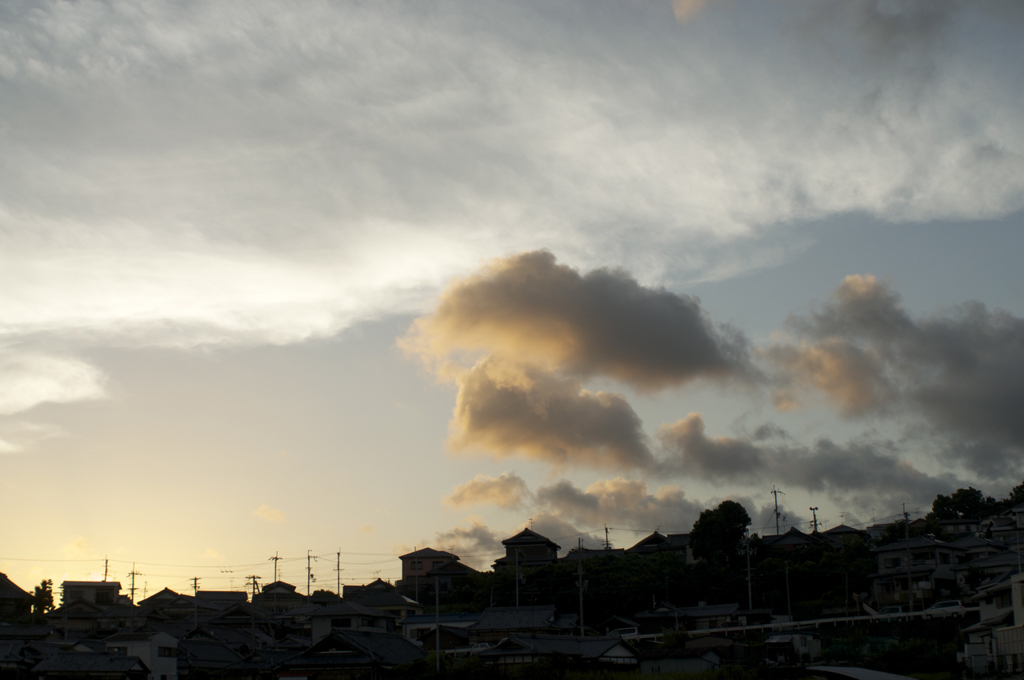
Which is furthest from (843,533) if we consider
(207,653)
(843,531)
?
(207,653)

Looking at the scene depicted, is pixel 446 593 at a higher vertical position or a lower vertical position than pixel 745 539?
lower

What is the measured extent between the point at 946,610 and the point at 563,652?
2423cm

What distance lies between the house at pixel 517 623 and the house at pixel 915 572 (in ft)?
77.0

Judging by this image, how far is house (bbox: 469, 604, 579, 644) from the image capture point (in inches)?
2286

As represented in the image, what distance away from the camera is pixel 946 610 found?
2007 inches

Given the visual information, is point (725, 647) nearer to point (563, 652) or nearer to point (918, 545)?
point (563, 652)

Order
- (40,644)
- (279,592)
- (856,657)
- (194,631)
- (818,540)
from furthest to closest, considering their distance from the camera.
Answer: (279,592) → (818,540) → (194,631) → (40,644) → (856,657)

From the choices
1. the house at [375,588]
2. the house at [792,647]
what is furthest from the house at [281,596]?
the house at [792,647]

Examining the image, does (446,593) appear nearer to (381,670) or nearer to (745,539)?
(745,539)

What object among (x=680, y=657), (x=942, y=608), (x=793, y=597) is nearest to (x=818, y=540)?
(x=793, y=597)

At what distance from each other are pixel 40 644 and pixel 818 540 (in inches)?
2578

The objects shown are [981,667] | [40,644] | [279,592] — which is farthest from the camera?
[279,592]

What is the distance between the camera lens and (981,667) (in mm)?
33469

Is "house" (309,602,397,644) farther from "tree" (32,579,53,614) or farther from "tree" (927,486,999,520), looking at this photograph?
"tree" (927,486,999,520)
